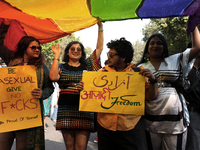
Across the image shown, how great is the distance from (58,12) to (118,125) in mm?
1773

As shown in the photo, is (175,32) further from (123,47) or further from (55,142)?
(123,47)

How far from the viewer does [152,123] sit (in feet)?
7.11

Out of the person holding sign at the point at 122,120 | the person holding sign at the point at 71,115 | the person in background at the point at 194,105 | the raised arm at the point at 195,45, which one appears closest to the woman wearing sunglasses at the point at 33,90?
the person holding sign at the point at 71,115

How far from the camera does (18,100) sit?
7.39ft

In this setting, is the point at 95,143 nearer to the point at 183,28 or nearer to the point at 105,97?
the point at 105,97

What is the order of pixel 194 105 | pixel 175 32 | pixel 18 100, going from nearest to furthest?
pixel 18 100 → pixel 194 105 → pixel 175 32

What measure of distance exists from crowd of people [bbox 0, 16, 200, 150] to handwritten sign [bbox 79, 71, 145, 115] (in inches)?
2.9

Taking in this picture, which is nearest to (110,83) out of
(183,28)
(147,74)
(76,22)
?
(147,74)

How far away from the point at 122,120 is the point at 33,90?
112 cm

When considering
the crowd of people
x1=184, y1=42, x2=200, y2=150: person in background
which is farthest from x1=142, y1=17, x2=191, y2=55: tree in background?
the crowd of people

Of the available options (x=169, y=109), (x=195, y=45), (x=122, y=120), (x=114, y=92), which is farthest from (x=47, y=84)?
(x=195, y=45)

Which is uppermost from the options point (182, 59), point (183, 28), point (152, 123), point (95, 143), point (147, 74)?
point (183, 28)

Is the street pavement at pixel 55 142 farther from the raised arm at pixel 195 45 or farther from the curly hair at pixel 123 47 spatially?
the raised arm at pixel 195 45

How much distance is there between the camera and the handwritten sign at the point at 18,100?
7.29ft
